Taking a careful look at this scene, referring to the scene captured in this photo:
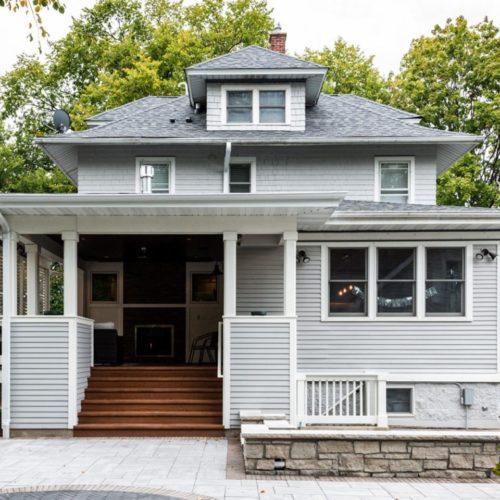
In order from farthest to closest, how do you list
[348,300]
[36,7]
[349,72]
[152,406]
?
[349,72], [348,300], [152,406], [36,7]

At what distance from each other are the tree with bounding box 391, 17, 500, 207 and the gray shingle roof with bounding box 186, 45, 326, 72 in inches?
402

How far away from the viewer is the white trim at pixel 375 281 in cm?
1030

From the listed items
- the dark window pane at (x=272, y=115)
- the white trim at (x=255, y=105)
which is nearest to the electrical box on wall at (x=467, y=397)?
the white trim at (x=255, y=105)

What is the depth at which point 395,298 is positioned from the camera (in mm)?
10492

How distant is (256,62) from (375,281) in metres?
5.41

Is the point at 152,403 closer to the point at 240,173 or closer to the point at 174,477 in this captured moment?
the point at 174,477

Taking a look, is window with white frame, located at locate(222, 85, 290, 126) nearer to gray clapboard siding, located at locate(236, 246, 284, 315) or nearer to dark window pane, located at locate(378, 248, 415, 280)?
gray clapboard siding, located at locate(236, 246, 284, 315)

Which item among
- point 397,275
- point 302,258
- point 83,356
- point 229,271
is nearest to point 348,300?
point 397,275

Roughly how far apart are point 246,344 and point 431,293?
3.43 m

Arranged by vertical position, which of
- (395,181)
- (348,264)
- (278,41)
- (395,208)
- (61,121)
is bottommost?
(348,264)

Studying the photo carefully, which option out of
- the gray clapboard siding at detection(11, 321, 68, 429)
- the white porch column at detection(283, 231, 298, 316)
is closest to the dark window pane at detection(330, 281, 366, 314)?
the white porch column at detection(283, 231, 298, 316)

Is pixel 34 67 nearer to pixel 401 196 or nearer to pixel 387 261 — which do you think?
pixel 401 196

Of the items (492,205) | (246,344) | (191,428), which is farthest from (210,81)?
(492,205)

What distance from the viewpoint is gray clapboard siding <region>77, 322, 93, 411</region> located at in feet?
30.1
